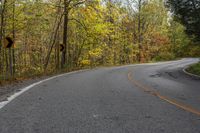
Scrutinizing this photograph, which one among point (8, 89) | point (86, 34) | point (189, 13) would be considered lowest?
point (8, 89)

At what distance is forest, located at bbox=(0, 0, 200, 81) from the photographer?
982 inches

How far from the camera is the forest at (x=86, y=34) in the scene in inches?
982

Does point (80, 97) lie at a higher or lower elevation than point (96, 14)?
lower

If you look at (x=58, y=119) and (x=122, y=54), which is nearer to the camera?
(x=58, y=119)

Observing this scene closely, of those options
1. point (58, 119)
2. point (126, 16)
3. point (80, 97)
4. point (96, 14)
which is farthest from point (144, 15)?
point (58, 119)

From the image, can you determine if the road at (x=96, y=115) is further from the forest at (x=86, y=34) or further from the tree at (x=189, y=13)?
the tree at (x=189, y=13)

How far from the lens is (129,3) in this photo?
1905 inches

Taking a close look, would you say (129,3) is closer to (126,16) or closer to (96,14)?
(126,16)

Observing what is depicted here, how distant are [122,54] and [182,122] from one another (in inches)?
1682

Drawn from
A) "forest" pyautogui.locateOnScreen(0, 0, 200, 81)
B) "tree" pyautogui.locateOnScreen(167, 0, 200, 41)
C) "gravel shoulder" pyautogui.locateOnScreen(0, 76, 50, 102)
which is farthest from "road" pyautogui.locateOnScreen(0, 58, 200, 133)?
"tree" pyautogui.locateOnScreen(167, 0, 200, 41)

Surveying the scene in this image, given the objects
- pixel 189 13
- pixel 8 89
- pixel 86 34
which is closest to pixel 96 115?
pixel 8 89

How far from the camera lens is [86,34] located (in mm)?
30031

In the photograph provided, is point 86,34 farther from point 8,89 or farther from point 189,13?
point 8,89

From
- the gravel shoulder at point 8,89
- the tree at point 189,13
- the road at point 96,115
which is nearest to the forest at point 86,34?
the tree at point 189,13
